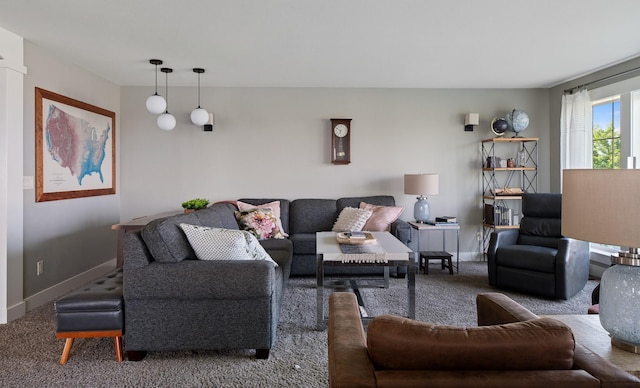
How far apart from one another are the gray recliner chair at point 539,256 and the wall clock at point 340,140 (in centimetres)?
220

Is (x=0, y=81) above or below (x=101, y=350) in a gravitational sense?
above

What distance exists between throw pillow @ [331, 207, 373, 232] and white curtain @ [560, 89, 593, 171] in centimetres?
263

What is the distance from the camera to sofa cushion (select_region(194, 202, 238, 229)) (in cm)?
341

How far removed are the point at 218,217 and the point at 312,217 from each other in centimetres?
155

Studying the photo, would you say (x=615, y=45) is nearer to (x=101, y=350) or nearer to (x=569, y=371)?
(x=569, y=371)

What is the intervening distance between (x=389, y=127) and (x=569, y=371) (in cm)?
455

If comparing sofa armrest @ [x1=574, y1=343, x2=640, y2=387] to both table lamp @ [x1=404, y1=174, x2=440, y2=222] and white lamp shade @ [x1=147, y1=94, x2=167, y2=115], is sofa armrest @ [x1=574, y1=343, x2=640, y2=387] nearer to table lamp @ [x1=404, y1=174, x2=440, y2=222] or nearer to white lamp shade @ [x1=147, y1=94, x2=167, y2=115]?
table lamp @ [x1=404, y1=174, x2=440, y2=222]

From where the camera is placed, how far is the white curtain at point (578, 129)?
15.1 ft

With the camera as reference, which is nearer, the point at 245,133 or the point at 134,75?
the point at 134,75

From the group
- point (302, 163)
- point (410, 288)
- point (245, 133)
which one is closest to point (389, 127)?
point (302, 163)

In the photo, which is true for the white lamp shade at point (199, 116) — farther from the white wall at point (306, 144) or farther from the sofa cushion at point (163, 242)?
the sofa cushion at point (163, 242)

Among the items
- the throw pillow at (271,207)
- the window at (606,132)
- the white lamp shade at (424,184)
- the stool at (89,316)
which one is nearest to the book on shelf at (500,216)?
the white lamp shade at (424,184)

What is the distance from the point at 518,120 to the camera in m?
5.06

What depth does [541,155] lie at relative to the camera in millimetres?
5383
